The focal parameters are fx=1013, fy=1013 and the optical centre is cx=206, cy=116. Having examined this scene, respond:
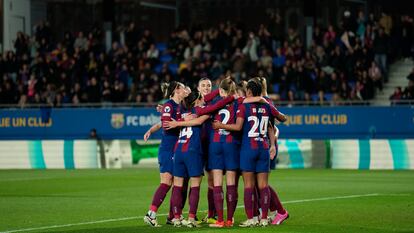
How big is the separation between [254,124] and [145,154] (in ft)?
59.8

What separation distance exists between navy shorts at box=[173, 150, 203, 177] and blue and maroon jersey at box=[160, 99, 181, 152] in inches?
13.8

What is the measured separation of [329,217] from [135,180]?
1109 cm

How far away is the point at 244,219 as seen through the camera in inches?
625

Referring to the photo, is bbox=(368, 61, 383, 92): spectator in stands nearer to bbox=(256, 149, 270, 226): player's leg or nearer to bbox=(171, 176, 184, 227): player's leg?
bbox=(256, 149, 270, 226): player's leg

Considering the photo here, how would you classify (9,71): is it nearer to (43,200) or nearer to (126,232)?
(43,200)

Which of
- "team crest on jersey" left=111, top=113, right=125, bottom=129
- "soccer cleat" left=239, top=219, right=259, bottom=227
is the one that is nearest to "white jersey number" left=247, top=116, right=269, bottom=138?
"soccer cleat" left=239, top=219, right=259, bottom=227

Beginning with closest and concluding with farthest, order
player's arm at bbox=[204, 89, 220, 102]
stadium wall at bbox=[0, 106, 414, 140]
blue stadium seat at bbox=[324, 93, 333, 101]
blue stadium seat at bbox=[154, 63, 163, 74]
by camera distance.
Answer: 1. player's arm at bbox=[204, 89, 220, 102]
2. stadium wall at bbox=[0, 106, 414, 140]
3. blue stadium seat at bbox=[324, 93, 333, 101]
4. blue stadium seat at bbox=[154, 63, 163, 74]

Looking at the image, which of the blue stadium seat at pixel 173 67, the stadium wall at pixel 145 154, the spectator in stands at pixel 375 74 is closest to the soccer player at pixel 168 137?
the stadium wall at pixel 145 154

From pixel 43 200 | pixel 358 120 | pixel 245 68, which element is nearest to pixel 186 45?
pixel 245 68

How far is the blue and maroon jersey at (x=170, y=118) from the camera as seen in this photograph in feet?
48.8

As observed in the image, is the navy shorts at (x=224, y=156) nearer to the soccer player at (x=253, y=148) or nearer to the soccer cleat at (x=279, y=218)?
the soccer player at (x=253, y=148)

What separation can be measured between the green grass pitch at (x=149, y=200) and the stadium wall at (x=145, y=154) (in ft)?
4.15

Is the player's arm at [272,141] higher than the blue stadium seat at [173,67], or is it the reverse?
the blue stadium seat at [173,67]

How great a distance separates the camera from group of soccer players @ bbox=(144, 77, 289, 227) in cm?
1461
